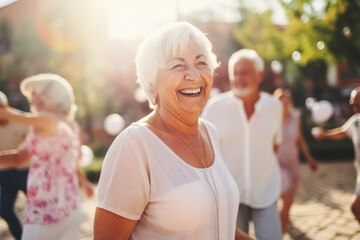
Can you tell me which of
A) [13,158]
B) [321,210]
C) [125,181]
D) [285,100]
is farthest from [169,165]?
Answer: [321,210]

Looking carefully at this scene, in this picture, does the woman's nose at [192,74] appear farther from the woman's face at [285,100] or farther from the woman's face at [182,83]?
the woman's face at [285,100]

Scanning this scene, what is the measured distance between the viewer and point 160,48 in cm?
185

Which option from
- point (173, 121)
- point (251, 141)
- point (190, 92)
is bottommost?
point (251, 141)

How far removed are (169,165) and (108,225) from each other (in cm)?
42

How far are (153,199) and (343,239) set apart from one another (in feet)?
13.5

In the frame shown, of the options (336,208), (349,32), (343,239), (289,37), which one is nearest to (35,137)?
(343,239)

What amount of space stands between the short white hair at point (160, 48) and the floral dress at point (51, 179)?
184 cm

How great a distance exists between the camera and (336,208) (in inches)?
246

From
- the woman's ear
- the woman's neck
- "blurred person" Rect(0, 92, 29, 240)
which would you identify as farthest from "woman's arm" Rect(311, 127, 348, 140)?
"blurred person" Rect(0, 92, 29, 240)

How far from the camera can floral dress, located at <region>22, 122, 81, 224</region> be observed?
316 centimetres

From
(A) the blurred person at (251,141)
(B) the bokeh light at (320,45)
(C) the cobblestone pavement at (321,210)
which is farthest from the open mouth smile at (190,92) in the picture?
(B) the bokeh light at (320,45)

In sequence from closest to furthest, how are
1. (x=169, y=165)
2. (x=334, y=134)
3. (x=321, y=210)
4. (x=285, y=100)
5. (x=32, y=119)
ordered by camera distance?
(x=169, y=165), (x=32, y=119), (x=334, y=134), (x=285, y=100), (x=321, y=210)

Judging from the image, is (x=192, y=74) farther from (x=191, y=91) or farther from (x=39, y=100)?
(x=39, y=100)

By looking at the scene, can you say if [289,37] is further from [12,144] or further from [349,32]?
[12,144]
